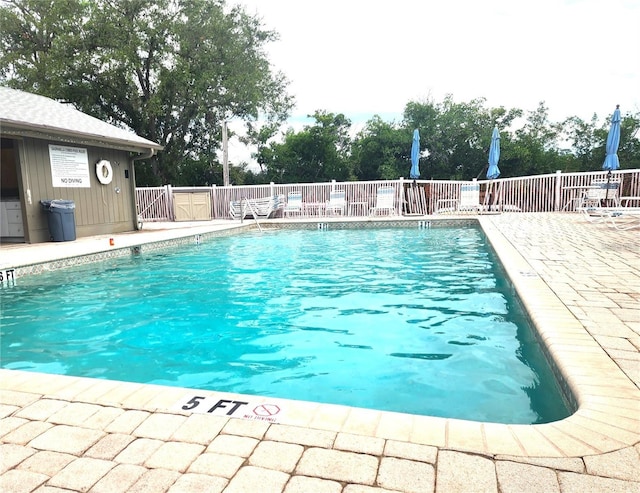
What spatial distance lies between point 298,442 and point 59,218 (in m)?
8.36

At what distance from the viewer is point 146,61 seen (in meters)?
18.7

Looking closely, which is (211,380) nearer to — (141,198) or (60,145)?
(60,145)

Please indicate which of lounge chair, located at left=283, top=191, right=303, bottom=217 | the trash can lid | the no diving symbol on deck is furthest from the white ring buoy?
the no diving symbol on deck

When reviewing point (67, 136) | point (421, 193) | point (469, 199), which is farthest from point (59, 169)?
point (469, 199)

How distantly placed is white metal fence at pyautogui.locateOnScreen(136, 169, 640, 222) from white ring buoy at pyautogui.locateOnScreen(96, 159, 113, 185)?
478 cm

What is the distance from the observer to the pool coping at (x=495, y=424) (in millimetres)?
1411

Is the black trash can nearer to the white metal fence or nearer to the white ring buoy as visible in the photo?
the white ring buoy

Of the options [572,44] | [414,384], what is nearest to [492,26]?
[572,44]

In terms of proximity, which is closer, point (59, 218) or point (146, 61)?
point (59, 218)

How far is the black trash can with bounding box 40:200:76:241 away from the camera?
797cm

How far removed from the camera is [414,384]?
2.47 meters

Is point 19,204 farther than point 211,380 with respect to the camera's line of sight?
Yes

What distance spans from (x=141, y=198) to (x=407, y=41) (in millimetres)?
10653

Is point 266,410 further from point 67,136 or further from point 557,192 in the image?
point 557,192
